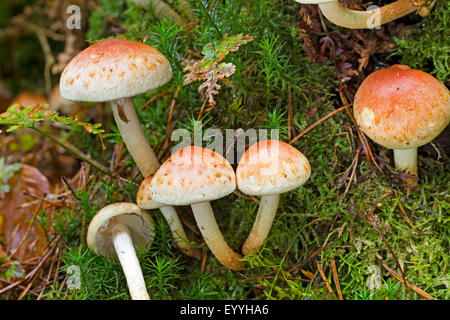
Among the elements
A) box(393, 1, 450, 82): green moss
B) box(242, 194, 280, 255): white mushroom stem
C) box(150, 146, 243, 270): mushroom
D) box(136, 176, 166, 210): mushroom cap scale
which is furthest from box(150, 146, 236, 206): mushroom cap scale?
box(393, 1, 450, 82): green moss

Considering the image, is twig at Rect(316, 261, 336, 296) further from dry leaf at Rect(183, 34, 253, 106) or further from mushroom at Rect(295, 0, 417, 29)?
mushroom at Rect(295, 0, 417, 29)

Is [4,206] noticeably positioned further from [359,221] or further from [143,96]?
[359,221]

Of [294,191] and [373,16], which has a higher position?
[373,16]

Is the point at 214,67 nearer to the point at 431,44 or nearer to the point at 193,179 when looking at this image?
the point at 193,179

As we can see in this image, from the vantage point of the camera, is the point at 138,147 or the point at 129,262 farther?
the point at 138,147

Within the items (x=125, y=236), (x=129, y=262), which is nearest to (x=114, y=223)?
(x=125, y=236)

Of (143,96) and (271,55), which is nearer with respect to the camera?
(271,55)

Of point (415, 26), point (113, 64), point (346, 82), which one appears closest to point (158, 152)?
point (113, 64)
